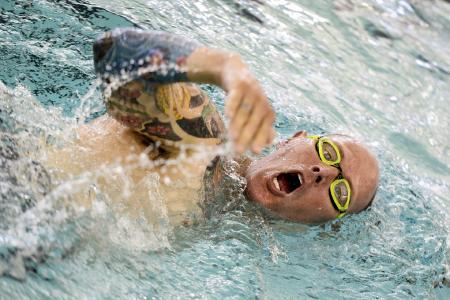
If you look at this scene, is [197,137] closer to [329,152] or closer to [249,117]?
[249,117]

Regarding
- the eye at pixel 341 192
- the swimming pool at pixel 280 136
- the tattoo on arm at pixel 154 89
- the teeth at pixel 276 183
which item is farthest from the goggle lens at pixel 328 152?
the tattoo on arm at pixel 154 89

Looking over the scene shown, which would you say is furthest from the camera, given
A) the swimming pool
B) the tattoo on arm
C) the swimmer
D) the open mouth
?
the open mouth

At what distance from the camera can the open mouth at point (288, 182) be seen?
2969 mm

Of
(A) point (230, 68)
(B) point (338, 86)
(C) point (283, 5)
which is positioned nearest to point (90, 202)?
(A) point (230, 68)

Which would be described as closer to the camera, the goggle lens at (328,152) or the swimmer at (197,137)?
the swimmer at (197,137)

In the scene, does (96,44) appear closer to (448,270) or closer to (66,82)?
(66,82)

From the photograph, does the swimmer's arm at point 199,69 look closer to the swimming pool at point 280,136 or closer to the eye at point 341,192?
the swimming pool at point 280,136

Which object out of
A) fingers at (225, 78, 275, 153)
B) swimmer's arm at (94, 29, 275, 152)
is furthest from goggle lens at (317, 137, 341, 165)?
fingers at (225, 78, 275, 153)

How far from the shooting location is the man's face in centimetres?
287

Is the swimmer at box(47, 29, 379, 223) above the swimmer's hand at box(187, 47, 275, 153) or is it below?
below

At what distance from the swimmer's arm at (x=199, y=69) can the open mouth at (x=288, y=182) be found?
3.80 ft

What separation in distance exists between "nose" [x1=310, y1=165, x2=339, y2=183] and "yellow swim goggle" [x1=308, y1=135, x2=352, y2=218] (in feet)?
0.08

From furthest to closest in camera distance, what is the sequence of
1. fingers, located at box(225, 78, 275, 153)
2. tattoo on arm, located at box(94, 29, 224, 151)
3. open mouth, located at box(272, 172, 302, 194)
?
open mouth, located at box(272, 172, 302, 194) < tattoo on arm, located at box(94, 29, 224, 151) < fingers, located at box(225, 78, 275, 153)

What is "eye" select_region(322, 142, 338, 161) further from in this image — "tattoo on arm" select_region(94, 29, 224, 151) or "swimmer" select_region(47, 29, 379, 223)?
"tattoo on arm" select_region(94, 29, 224, 151)
